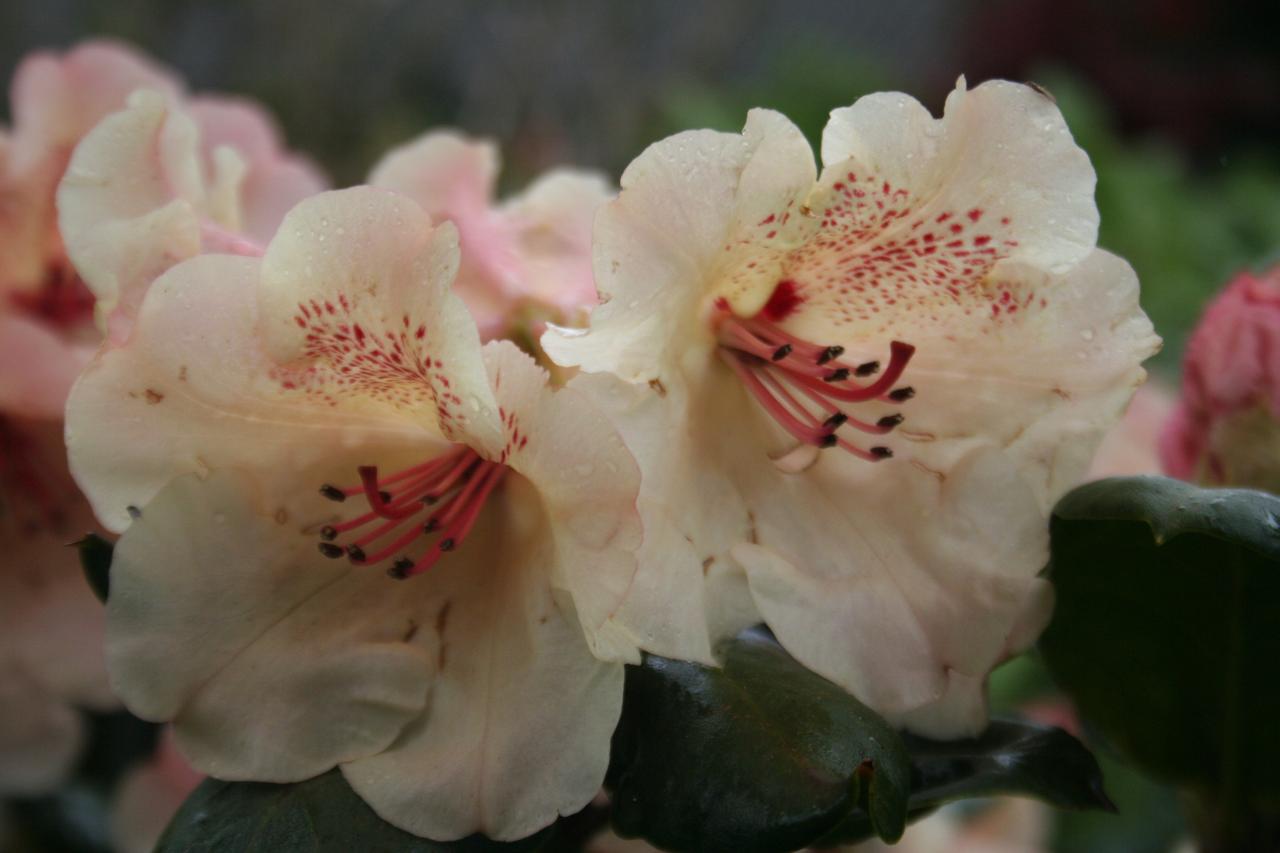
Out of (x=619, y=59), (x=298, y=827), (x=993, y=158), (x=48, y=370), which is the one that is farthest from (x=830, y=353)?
(x=619, y=59)

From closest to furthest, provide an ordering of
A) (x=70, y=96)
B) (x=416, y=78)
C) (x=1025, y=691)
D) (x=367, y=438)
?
(x=367, y=438) < (x=70, y=96) < (x=1025, y=691) < (x=416, y=78)

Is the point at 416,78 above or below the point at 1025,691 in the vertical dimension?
below

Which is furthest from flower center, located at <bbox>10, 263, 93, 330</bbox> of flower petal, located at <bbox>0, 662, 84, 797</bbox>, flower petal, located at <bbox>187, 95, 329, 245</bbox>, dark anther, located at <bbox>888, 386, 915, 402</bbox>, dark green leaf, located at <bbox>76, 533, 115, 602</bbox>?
dark anther, located at <bbox>888, 386, 915, 402</bbox>

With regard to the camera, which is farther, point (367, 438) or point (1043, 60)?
point (1043, 60)

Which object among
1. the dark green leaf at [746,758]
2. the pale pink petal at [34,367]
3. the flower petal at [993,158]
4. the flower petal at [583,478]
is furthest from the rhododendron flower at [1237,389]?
the pale pink petal at [34,367]

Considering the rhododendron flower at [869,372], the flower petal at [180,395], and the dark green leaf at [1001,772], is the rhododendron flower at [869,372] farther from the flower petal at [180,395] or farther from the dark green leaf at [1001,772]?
the flower petal at [180,395]

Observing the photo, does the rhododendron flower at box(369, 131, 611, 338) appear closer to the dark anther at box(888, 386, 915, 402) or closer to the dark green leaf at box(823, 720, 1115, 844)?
the dark anther at box(888, 386, 915, 402)

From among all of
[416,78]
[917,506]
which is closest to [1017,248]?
[917,506]

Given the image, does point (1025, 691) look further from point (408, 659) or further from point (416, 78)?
point (416, 78)
